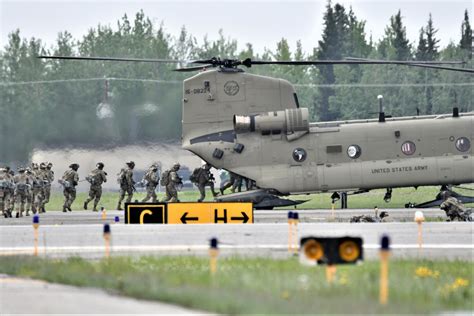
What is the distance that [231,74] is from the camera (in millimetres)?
41531

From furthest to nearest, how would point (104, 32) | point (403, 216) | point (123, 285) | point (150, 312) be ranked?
1. point (104, 32)
2. point (403, 216)
3. point (123, 285)
4. point (150, 312)

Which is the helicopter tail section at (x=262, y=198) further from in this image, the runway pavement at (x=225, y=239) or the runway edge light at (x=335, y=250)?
the runway edge light at (x=335, y=250)

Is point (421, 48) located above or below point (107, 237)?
above

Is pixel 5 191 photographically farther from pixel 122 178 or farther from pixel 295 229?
pixel 295 229

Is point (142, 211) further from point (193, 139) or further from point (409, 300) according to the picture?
point (409, 300)

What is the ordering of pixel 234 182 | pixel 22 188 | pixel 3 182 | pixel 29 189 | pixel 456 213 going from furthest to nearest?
pixel 234 182
pixel 29 189
pixel 22 188
pixel 3 182
pixel 456 213

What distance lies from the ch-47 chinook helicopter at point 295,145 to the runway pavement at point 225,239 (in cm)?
1183

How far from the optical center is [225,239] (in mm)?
26672

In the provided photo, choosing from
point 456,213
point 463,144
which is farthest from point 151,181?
point 456,213

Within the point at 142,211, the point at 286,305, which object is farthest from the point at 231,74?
the point at 286,305

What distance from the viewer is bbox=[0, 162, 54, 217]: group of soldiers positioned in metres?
42.0

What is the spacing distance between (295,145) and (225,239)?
14.8m

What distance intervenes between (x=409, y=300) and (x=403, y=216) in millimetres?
19753

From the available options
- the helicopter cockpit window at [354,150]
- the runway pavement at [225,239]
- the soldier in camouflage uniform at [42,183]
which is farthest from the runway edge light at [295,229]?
the soldier in camouflage uniform at [42,183]
